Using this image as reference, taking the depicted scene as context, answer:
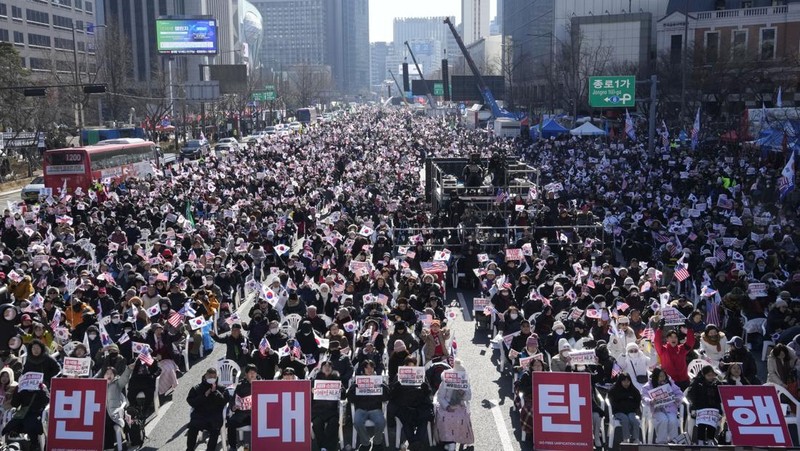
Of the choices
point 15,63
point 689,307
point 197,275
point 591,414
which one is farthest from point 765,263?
point 15,63

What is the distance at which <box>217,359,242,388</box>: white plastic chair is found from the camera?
472 inches

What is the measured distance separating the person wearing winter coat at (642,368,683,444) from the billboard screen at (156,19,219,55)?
73.8m

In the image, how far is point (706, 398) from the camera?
1062cm

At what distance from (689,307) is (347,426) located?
611cm

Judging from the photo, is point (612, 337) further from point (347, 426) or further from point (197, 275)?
point (197, 275)

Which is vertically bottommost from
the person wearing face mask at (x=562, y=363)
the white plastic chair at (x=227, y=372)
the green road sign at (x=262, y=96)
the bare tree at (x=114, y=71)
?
the white plastic chair at (x=227, y=372)

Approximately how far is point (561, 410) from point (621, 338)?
2782 mm

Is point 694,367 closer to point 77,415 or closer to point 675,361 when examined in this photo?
point 675,361

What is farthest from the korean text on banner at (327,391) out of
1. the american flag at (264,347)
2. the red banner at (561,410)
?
the red banner at (561,410)

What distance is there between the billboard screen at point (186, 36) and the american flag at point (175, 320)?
2693 inches

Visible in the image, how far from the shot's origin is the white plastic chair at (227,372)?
39.3 ft

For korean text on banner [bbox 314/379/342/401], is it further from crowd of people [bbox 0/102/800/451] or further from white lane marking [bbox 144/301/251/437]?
white lane marking [bbox 144/301/251/437]

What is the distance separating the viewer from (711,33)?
75500 millimetres

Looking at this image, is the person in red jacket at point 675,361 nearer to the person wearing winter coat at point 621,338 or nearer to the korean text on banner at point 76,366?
the person wearing winter coat at point 621,338
